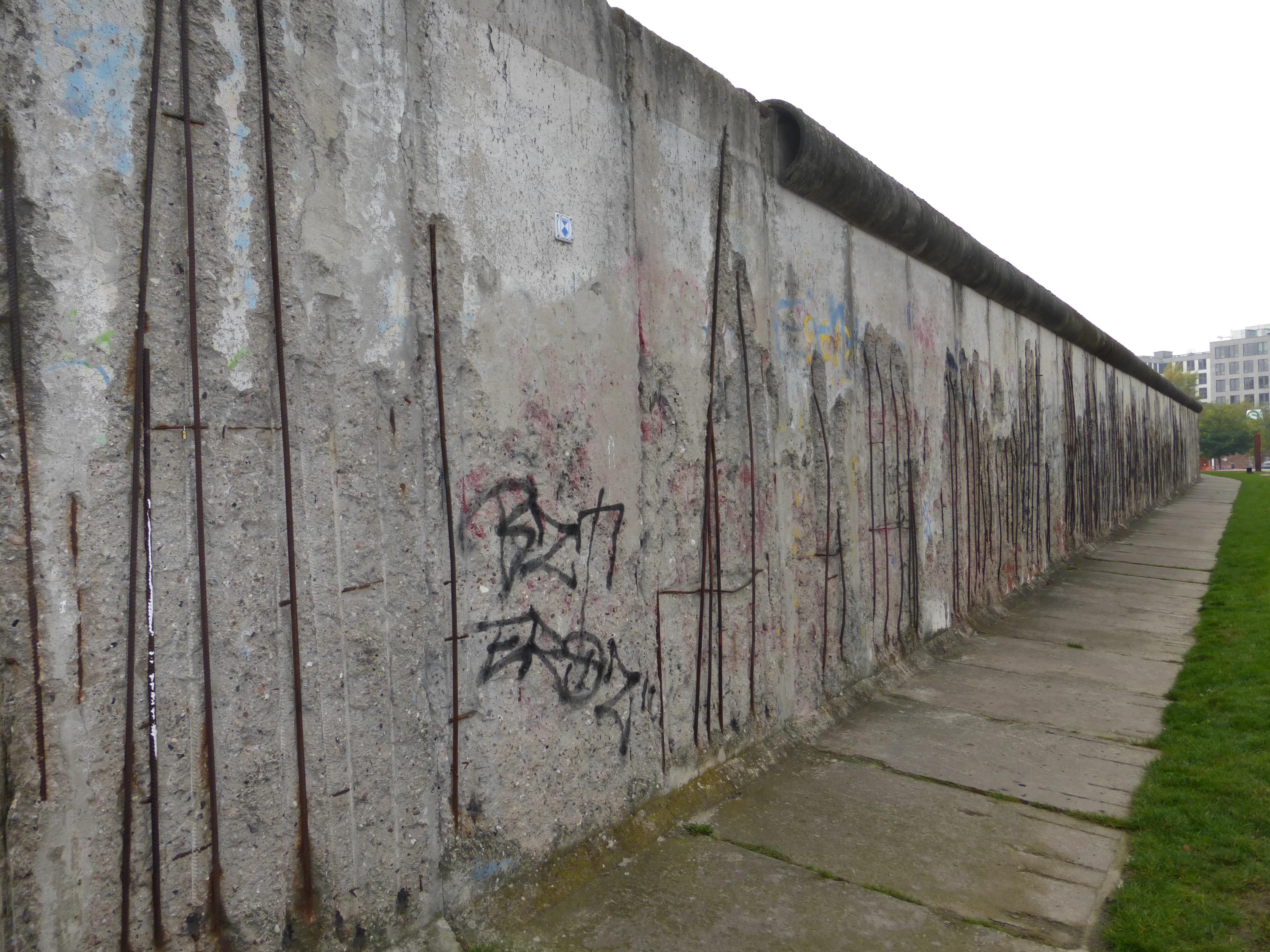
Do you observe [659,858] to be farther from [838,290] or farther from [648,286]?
[838,290]

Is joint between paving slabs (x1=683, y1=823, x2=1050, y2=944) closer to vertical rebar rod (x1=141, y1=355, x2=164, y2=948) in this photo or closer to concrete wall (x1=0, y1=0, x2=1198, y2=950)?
concrete wall (x1=0, y1=0, x2=1198, y2=950)

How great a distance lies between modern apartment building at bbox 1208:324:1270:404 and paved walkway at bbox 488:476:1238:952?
12390 centimetres

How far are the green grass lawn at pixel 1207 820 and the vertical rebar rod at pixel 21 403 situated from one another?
9.05ft

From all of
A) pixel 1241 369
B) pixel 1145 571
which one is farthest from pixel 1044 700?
pixel 1241 369

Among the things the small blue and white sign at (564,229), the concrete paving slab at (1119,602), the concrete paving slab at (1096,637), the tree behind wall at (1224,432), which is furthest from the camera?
the tree behind wall at (1224,432)

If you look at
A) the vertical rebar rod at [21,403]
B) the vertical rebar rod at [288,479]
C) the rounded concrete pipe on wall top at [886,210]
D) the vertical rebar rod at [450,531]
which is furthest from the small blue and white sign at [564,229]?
the rounded concrete pipe on wall top at [886,210]

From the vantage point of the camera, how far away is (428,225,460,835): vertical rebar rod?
2531 millimetres

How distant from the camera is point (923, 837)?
3.21 m

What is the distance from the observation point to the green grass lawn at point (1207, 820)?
2625 millimetres

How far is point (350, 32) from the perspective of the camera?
7.61ft

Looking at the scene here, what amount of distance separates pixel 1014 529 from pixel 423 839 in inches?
275

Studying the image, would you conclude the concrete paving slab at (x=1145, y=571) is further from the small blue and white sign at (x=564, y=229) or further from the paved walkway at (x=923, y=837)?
the small blue and white sign at (x=564, y=229)

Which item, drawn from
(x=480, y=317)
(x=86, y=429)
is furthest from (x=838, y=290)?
(x=86, y=429)

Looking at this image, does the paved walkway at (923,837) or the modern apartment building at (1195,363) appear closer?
the paved walkway at (923,837)
